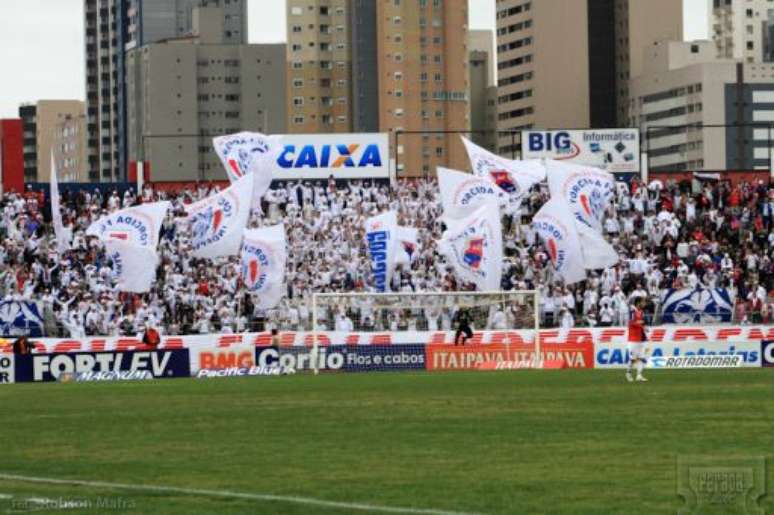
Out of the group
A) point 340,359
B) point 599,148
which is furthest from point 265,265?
point 599,148

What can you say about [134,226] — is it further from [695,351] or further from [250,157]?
[695,351]

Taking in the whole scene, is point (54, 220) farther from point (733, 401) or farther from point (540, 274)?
point (733, 401)

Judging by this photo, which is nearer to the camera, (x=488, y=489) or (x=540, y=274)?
(x=488, y=489)

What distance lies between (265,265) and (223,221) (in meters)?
2.97

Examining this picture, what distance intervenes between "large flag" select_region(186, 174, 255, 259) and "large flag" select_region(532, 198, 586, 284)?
32.7 ft

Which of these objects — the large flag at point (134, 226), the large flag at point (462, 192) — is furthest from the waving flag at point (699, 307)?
the large flag at point (134, 226)

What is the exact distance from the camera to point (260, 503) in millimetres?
21562

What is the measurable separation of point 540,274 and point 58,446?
4474 centimetres

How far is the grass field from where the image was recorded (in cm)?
2197

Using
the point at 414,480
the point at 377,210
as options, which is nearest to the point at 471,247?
the point at 377,210

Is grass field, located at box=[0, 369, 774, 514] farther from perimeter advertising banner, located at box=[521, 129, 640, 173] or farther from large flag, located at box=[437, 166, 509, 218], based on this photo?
perimeter advertising banner, located at box=[521, 129, 640, 173]

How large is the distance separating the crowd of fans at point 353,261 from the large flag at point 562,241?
103 centimetres

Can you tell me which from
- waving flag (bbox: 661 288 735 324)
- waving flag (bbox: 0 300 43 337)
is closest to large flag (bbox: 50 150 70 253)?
waving flag (bbox: 0 300 43 337)

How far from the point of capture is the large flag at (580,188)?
71188 mm
